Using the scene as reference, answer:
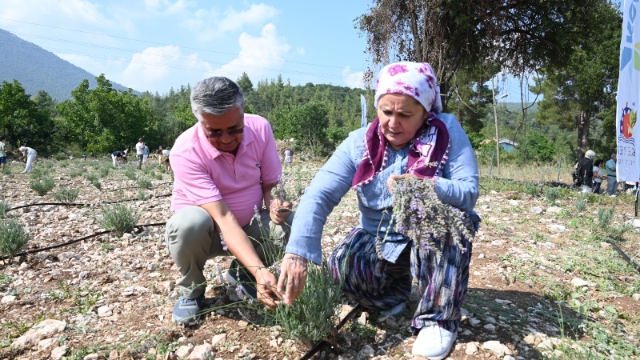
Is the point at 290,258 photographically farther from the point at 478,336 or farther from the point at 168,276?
the point at 168,276

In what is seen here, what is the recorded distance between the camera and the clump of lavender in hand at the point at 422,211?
55.0 inches

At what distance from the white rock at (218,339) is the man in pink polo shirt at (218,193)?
18 cm

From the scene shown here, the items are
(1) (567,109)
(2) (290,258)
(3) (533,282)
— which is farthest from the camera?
(1) (567,109)

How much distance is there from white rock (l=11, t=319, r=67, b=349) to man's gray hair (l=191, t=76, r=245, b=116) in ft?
4.23

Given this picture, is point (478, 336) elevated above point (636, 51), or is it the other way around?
point (636, 51)

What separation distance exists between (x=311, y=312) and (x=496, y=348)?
78 centimetres

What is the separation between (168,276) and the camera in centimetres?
266

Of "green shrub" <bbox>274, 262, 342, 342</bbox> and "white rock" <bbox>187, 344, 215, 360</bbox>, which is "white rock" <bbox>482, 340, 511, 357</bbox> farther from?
"white rock" <bbox>187, 344, 215, 360</bbox>

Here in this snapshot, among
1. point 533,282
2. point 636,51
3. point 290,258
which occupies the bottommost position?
point 533,282

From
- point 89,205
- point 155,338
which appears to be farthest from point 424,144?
point 89,205

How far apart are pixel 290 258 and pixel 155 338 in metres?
0.83

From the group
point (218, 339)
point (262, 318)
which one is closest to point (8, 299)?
point (218, 339)

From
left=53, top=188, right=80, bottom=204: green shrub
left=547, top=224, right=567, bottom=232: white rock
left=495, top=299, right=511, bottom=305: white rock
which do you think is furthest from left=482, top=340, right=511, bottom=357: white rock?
left=53, top=188, right=80, bottom=204: green shrub

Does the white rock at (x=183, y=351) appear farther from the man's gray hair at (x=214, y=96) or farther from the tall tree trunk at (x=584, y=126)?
the tall tree trunk at (x=584, y=126)
